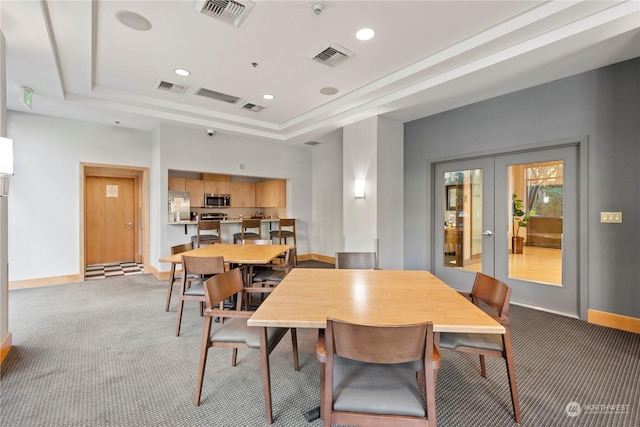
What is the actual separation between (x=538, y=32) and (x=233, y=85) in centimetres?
348

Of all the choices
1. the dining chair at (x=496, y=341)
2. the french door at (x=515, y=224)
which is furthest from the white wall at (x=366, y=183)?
the dining chair at (x=496, y=341)

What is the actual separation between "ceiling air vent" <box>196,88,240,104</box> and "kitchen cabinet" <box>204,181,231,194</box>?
7.48 ft

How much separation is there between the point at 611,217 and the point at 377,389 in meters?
3.51

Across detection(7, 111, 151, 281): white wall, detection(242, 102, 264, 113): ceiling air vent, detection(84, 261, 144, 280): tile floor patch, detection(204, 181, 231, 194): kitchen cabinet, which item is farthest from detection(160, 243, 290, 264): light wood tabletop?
detection(84, 261, 144, 280): tile floor patch

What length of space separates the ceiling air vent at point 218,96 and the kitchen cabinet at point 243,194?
248 cm

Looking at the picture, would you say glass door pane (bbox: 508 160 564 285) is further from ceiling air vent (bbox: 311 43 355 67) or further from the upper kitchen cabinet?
the upper kitchen cabinet

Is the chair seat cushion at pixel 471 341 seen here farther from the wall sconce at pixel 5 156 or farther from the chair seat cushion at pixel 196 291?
the wall sconce at pixel 5 156

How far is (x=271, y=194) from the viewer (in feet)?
23.1

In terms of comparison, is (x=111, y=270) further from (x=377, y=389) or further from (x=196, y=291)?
(x=377, y=389)

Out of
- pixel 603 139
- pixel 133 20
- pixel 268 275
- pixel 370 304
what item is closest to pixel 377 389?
pixel 370 304

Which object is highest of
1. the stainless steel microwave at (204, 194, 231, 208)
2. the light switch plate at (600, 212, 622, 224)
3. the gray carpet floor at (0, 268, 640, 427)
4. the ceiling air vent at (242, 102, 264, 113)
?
the ceiling air vent at (242, 102, 264, 113)

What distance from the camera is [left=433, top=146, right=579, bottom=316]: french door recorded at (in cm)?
357

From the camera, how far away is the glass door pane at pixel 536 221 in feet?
12.1

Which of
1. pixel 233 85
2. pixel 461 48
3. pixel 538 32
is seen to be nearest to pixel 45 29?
pixel 233 85
